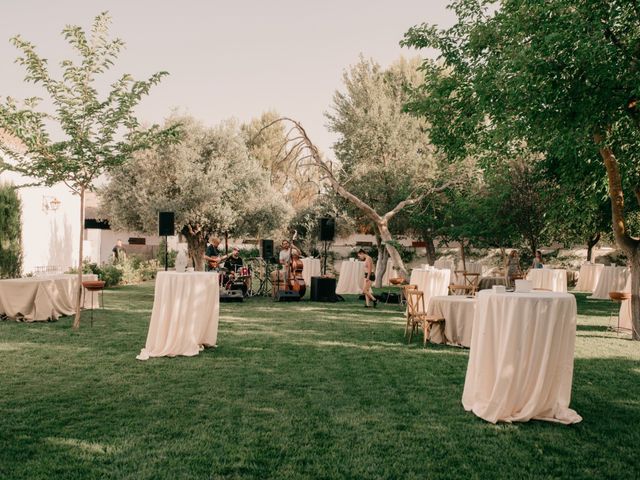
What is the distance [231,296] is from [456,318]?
22.6 feet

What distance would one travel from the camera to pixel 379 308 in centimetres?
1305

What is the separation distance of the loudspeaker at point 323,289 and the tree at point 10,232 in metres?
7.63

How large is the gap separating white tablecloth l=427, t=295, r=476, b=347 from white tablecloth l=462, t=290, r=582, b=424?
3.43m

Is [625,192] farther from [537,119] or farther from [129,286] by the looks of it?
[129,286]

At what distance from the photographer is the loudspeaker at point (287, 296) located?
46.5ft

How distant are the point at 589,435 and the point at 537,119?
4344 millimetres

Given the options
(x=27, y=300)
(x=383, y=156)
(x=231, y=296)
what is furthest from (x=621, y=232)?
(x=383, y=156)

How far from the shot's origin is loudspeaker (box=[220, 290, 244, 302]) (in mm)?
13703

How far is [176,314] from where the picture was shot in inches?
272

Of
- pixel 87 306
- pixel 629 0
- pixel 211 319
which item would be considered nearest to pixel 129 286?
pixel 87 306

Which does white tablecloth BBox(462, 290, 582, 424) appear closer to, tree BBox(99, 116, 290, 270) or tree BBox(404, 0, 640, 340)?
tree BBox(404, 0, 640, 340)

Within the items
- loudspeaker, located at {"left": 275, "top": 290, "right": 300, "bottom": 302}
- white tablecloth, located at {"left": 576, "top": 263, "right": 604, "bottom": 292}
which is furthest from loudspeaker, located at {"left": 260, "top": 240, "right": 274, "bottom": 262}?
white tablecloth, located at {"left": 576, "top": 263, "right": 604, "bottom": 292}

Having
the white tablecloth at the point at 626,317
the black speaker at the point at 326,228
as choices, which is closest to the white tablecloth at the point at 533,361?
the white tablecloth at the point at 626,317

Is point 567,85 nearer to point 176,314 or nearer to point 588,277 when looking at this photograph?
point 176,314
